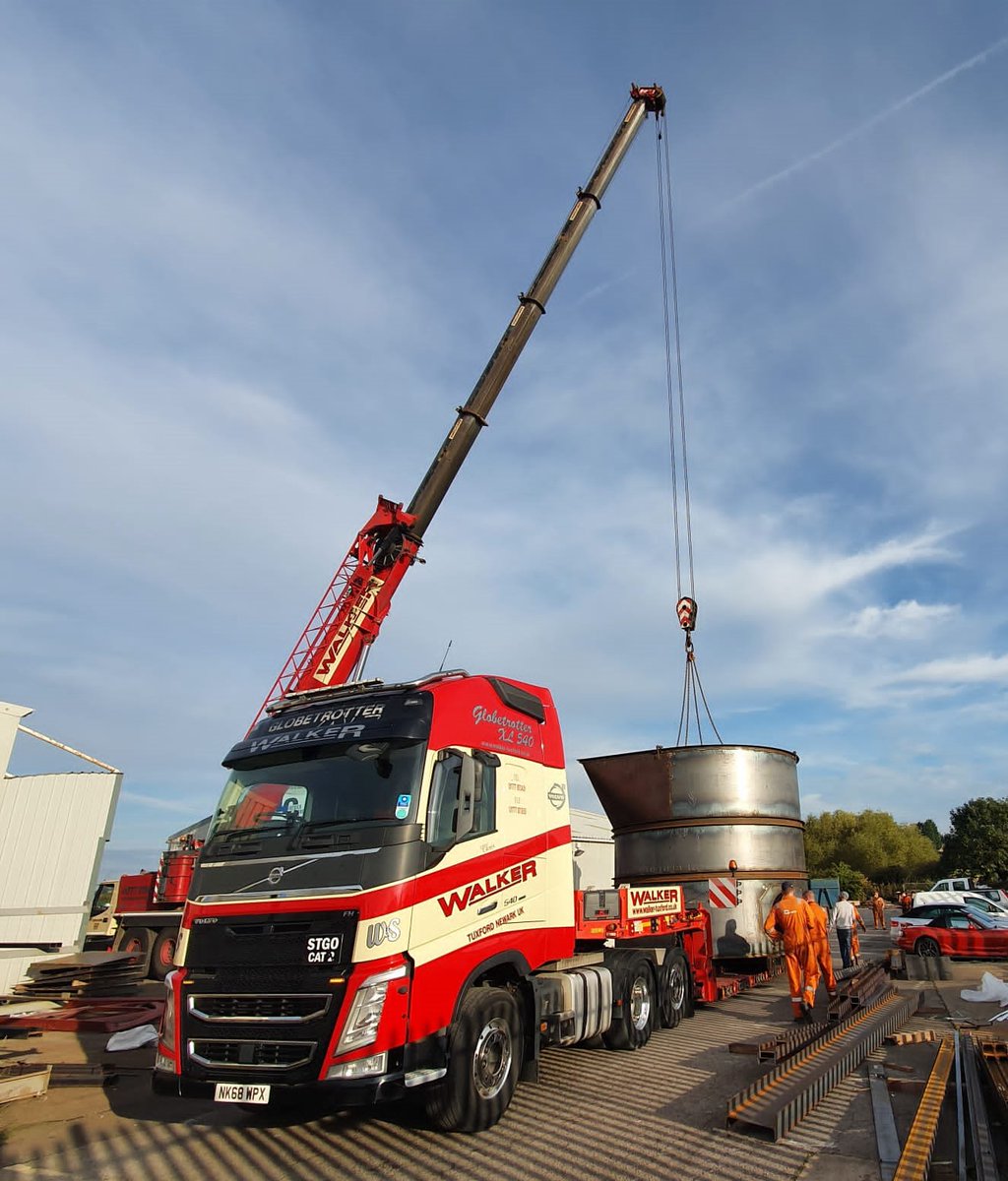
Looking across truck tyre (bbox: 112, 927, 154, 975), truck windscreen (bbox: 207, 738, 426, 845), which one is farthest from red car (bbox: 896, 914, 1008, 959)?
truck tyre (bbox: 112, 927, 154, 975)

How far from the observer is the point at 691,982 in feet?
33.4

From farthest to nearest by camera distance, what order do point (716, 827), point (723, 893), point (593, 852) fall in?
point (593, 852) < point (716, 827) < point (723, 893)

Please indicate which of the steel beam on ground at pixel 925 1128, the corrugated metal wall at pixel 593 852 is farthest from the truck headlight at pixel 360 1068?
the corrugated metal wall at pixel 593 852

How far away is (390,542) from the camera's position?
14.8m

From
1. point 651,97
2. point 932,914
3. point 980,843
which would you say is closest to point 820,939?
point 932,914

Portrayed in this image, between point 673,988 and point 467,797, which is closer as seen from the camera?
point 467,797

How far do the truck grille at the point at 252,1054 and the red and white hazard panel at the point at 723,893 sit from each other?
25.3 ft

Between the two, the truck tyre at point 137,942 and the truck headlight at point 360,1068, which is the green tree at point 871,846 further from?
the truck headlight at point 360,1068

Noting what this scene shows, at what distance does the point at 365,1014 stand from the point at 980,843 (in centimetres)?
6891

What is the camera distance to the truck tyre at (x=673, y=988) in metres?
9.20

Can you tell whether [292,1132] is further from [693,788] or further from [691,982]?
[693,788]

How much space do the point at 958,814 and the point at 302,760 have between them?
80370mm

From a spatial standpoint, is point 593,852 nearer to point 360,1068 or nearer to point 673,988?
point 673,988

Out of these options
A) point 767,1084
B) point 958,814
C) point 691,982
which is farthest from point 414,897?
point 958,814
